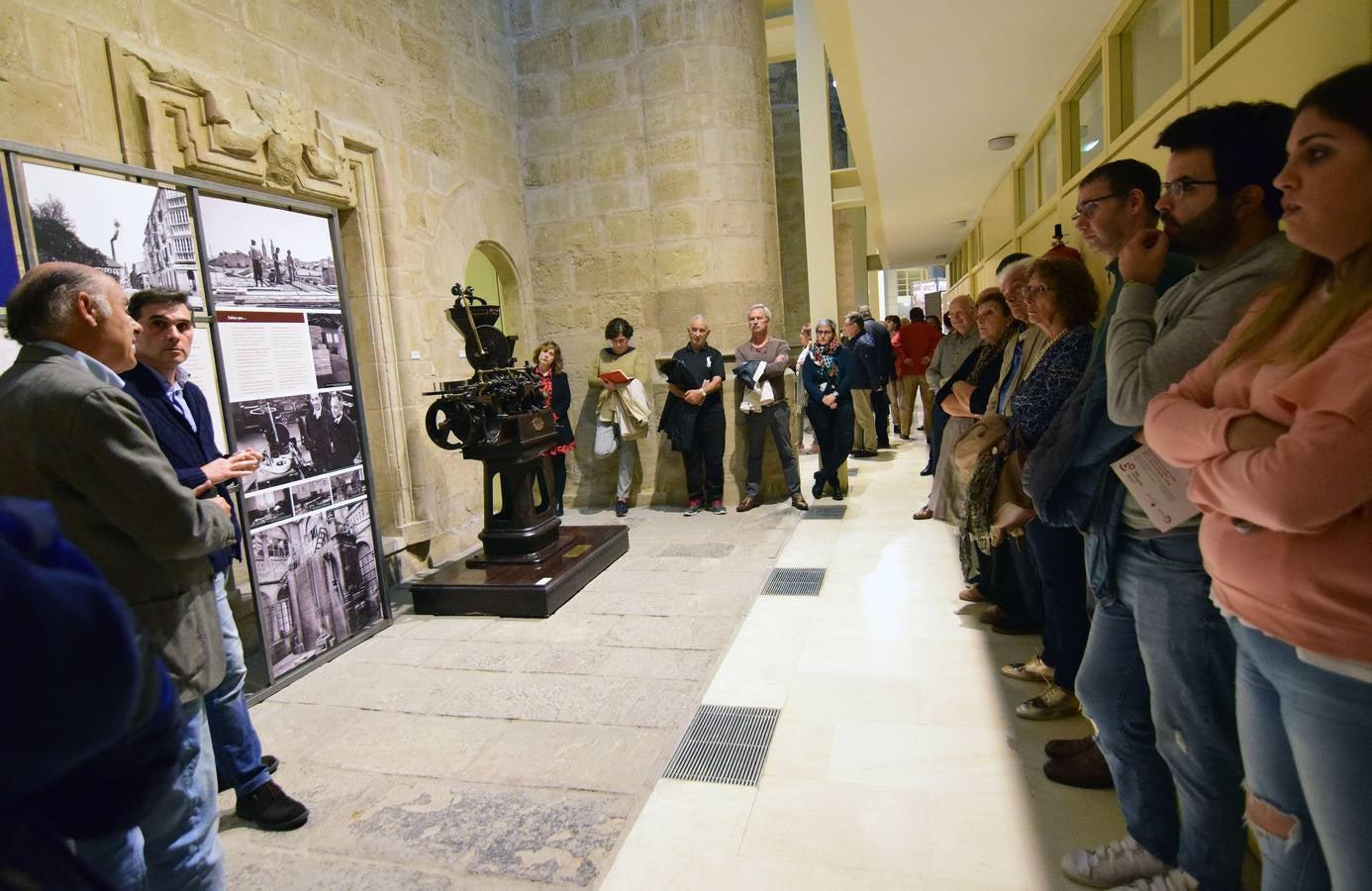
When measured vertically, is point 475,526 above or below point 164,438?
below

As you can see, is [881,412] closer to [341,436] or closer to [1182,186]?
[341,436]

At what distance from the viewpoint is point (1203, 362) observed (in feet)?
4.11

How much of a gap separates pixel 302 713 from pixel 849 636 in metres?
2.40

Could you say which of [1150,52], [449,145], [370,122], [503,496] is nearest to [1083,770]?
[1150,52]

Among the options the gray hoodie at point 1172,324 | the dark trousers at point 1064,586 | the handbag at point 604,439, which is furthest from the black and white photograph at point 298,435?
the gray hoodie at point 1172,324

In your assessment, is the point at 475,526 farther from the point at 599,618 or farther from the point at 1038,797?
the point at 1038,797

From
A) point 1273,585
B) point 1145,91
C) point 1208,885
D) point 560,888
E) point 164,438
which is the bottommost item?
point 560,888

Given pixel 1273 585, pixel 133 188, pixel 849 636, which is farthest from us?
pixel 849 636

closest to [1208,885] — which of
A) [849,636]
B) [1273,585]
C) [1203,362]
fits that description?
[1273,585]

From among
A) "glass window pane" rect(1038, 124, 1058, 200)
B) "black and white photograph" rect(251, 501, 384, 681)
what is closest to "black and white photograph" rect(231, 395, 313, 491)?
"black and white photograph" rect(251, 501, 384, 681)

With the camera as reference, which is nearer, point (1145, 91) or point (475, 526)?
point (1145, 91)

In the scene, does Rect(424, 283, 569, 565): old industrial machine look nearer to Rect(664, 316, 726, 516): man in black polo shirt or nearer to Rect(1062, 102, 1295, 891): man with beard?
Rect(664, 316, 726, 516): man in black polo shirt

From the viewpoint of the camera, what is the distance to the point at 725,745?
98.7 inches

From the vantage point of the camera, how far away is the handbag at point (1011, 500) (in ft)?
7.63
